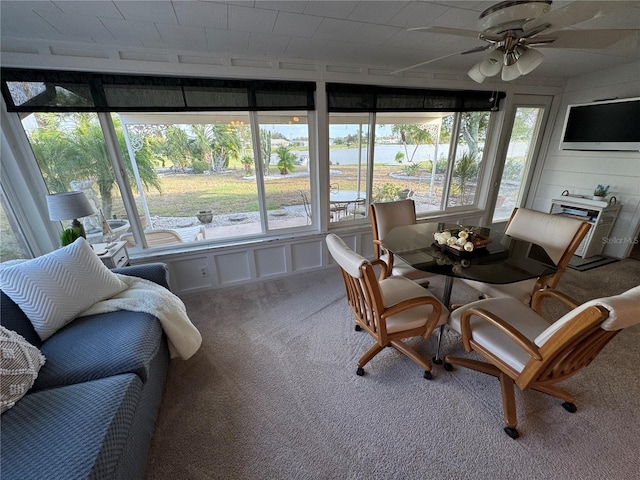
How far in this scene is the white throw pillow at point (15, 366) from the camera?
1083 millimetres

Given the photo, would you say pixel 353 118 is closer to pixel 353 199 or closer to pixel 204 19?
pixel 353 199

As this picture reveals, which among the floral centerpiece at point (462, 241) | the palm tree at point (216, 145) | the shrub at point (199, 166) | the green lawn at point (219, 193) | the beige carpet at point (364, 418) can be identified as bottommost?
the beige carpet at point (364, 418)

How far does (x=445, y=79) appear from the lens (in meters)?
3.14

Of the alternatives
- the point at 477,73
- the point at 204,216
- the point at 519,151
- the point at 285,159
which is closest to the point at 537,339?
the point at 477,73

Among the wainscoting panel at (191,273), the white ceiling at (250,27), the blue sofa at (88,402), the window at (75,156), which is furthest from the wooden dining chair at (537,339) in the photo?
the window at (75,156)

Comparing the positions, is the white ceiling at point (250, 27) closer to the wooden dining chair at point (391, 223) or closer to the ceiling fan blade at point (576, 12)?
the ceiling fan blade at point (576, 12)

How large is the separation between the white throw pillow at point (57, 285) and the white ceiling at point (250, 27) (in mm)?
1474

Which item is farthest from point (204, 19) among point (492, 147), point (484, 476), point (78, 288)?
point (492, 147)

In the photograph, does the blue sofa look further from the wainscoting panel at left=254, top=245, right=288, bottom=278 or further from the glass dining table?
the glass dining table

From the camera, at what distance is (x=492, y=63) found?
1.51 metres

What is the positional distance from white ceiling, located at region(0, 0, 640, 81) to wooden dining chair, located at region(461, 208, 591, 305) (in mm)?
1163

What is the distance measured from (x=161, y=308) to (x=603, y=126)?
526 cm

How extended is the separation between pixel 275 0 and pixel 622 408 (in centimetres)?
328

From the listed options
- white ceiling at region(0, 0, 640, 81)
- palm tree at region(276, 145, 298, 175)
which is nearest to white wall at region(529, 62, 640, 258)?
white ceiling at region(0, 0, 640, 81)
